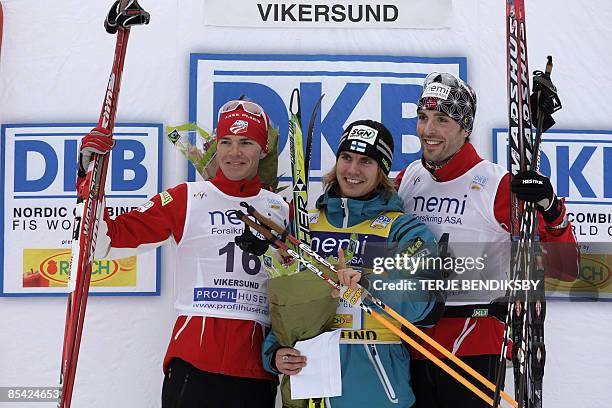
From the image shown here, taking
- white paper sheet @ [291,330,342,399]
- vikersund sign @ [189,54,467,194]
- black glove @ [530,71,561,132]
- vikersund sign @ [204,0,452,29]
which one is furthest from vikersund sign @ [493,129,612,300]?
white paper sheet @ [291,330,342,399]

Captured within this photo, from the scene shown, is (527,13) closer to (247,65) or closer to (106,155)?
(247,65)

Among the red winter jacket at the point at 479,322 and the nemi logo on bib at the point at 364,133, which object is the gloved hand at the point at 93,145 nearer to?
the nemi logo on bib at the point at 364,133

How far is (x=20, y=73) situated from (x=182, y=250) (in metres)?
1.09

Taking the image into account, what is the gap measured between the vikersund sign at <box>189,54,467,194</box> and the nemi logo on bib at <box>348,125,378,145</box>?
629 millimetres

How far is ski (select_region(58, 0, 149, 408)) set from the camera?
7.70 feet

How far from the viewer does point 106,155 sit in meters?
2.40

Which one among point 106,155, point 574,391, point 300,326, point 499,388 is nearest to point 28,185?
point 106,155

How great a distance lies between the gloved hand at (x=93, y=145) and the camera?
2.33 m

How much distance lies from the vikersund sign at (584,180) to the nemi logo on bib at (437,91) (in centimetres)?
65

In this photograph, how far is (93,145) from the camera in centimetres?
233

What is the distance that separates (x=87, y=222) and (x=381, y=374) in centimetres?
100

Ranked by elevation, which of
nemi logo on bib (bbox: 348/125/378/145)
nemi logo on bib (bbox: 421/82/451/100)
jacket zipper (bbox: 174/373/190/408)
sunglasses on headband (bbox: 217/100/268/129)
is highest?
nemi logo on bib (bbox: 421/82/451/100)

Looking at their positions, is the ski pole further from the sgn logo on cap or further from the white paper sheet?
the sgn logo on cap

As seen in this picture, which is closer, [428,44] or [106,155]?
[106,155]
